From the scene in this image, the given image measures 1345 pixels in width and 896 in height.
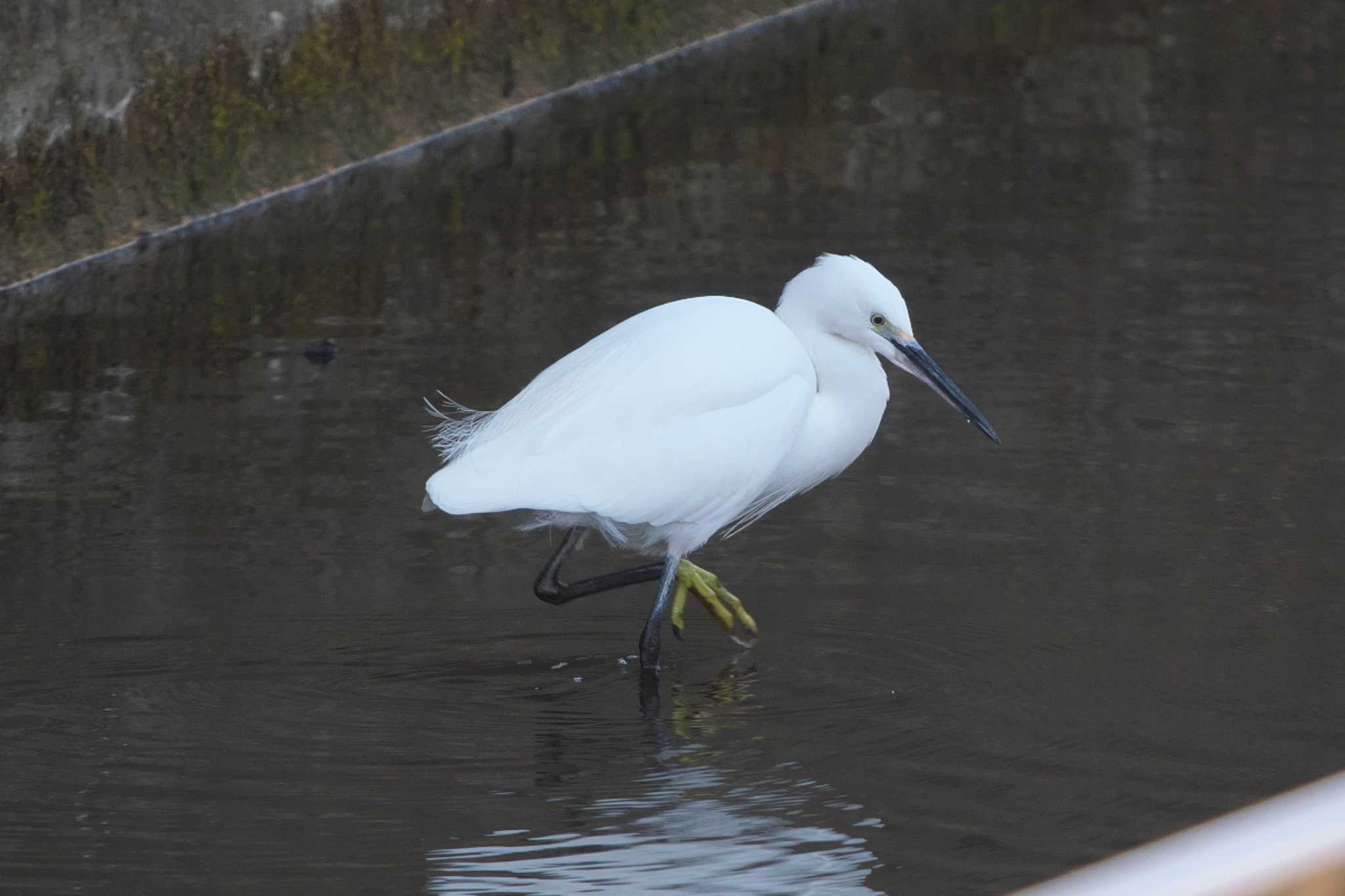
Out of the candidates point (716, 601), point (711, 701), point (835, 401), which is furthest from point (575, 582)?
point (835, 401)

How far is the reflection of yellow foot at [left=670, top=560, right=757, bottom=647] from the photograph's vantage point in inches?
142

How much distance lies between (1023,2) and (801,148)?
A: 3.03 m

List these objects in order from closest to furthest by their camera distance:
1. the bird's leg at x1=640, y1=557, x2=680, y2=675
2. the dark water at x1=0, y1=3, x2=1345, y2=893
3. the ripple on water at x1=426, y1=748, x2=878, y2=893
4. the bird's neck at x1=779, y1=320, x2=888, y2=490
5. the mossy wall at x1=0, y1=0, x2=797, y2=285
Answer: the ripple on water at x1=426, y1=748, x2=878, y2=893, the dark water at x1=0, y1=3, x2=1345, y2=893, the bird's leg at x1=640, y1=557, x2=680, y2=675, the bird's neck at x1=779, y1=320, x2=888, y2=490, the mossy wall at x1=0, y1=0, x2=797, y2=285

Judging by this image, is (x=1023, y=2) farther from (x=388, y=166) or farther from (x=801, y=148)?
(x=388, y=166)

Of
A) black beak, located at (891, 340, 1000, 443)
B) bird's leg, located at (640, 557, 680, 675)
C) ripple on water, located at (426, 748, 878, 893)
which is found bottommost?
ripple on water, located at (426, 748, 878, 893)

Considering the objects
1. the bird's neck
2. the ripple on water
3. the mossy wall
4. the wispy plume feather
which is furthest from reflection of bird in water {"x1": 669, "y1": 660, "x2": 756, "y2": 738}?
the mossy wall

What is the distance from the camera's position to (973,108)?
307 inches

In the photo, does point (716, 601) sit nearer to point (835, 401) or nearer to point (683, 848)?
point (835, 401)

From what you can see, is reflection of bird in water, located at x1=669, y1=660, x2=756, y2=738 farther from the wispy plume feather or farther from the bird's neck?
the wispy plume feather

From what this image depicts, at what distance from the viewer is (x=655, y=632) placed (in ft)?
11.4

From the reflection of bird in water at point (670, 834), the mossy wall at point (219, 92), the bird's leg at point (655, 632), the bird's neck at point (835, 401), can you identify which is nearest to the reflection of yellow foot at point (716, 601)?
the bird's leg at point (655, 632)

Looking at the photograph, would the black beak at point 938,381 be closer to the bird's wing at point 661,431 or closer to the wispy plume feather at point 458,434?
the bird's wing at point 661,431

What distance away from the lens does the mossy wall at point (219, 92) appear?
5.87 metres

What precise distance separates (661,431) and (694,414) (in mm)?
71
